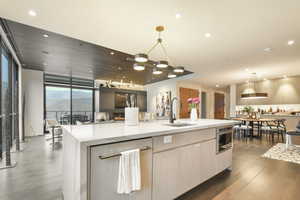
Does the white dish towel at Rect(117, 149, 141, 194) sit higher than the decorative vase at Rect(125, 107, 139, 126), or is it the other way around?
the decorative vase at Rect(125, 107, 139, 126)

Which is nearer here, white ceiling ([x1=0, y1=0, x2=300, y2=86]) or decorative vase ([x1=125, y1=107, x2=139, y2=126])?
decorative vase ([x1=125, y1=107, x2=139, y2=126])

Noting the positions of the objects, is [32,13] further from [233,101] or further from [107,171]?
[233,101]

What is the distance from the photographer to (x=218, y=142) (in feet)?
8.03

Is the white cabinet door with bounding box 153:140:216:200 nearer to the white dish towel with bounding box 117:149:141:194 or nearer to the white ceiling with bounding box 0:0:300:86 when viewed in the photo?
the white dish towel with bounding box 117:149:141:194

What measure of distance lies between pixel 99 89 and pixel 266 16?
780 cm

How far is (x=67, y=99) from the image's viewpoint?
25.7 feet

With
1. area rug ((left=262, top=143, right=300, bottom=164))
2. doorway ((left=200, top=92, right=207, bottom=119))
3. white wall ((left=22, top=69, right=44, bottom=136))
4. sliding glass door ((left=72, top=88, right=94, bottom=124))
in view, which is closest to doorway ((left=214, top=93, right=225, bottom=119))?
doorway ((left=200, top=92, right=207, bottom=119))

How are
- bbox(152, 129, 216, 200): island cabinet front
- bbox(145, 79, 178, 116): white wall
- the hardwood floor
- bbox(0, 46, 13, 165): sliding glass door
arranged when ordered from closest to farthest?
1. bbox(152, 129, 216, 200): island cabinet front
2. the hardwood floor
3. bbox(0, 46, 13, 165): sliding glass door
4. bbox(145, 79, 178, 116): white wall

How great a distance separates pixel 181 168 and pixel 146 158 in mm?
599

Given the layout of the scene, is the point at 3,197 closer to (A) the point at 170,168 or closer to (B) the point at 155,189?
(B) the point at 155,189

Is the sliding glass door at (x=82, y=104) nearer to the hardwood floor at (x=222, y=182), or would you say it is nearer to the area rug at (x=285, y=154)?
the hardwood floor at (x=222, y=182)

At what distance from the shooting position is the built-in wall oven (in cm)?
248

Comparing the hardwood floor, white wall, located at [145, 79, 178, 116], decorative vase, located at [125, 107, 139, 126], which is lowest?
the hardwood floor

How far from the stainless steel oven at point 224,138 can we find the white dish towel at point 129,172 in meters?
A: 1.64
